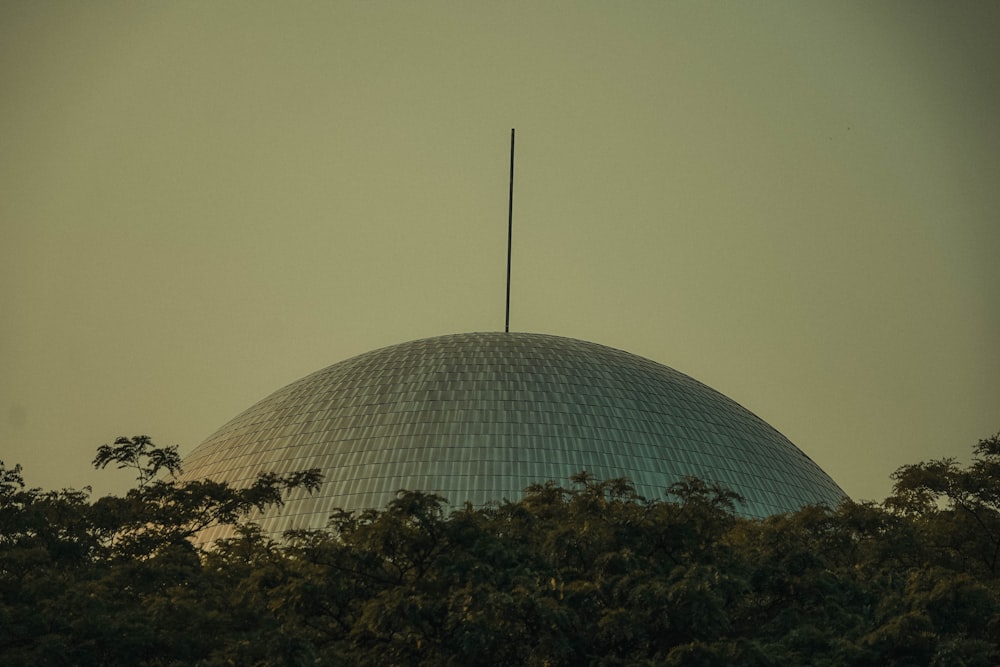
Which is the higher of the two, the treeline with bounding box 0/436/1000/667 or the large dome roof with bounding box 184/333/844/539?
the large dome roof with bounding box 184/333/844/539

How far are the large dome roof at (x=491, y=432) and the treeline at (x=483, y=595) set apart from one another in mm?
12878

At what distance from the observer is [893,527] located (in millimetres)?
32750

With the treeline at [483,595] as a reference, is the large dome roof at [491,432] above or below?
above

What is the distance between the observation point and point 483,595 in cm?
2486

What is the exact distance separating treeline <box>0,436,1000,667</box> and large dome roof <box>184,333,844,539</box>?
12.9 meters

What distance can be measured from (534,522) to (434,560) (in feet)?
12.7

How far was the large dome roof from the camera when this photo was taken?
44000mm

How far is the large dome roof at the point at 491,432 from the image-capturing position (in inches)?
1732

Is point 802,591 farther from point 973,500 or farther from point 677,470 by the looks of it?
point 677,470

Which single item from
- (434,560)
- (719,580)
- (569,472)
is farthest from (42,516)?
(569,472)

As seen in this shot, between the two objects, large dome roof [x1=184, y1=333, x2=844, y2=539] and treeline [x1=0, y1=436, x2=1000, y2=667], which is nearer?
treeline [x1=0, y1=436, x2=1000, y2=667]

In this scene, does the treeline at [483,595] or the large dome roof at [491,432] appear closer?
the treeline at [483,595]

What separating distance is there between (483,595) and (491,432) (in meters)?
21.1

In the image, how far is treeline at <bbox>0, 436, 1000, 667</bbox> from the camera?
24.8m
